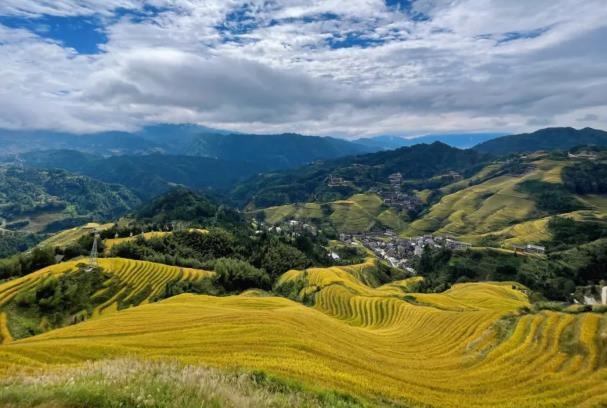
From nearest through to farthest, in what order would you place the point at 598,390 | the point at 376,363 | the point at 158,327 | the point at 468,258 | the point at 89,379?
the point at 89,379, the point at 598,390, the point at 376,363, the point at 158,327, the point at 468,258

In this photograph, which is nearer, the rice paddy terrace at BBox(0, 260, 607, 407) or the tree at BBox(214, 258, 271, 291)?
the rice paddy terrace at BBox(0, 260, 607, 407)

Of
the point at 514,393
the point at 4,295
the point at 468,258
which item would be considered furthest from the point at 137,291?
the point at 468,258

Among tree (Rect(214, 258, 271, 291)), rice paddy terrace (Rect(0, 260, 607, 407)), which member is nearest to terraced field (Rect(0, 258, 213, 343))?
tree (Rect(214, 258, 271, 291))

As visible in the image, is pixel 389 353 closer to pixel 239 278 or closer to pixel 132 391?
pixel 132 391

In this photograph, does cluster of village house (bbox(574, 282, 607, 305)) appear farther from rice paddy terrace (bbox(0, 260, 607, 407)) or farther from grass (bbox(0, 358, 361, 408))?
grass (bbox(0, 358, 361, 408))

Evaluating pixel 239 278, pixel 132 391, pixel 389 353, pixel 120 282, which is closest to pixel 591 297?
pixel 239 278

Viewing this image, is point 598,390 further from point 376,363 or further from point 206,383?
point 206,383
